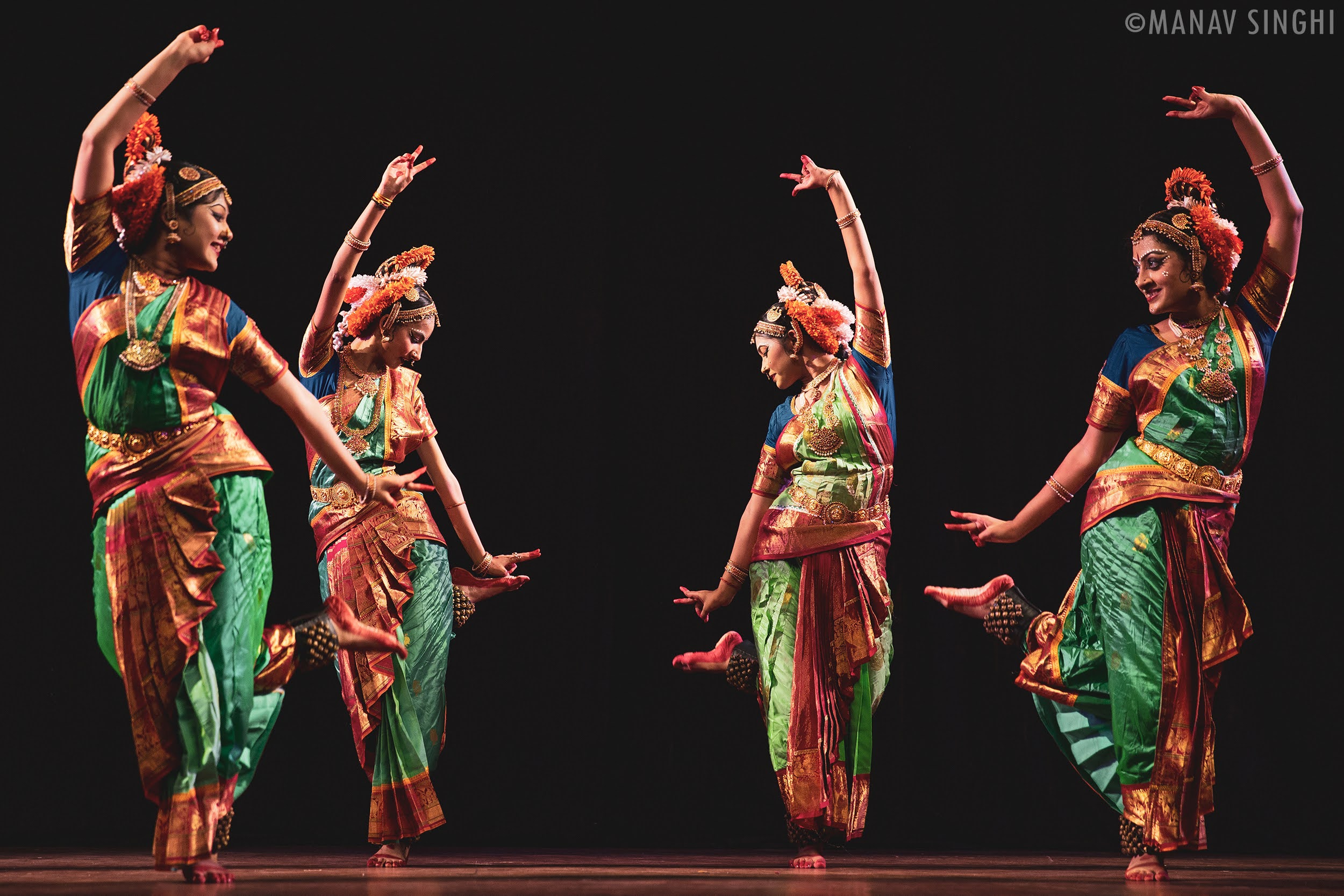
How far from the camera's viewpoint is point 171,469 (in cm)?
266

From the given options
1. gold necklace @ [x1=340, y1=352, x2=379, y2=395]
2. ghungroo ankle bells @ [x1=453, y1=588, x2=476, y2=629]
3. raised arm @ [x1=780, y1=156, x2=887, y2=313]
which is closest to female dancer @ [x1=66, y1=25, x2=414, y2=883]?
gold necklace @ [x1=340, y1=352, x2=379, y2=395]

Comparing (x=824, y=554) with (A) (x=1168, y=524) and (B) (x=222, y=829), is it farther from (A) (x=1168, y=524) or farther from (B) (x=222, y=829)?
(B) (x=222, y=829)

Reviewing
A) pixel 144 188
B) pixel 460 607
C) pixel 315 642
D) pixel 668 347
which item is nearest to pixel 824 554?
pixel 460 607

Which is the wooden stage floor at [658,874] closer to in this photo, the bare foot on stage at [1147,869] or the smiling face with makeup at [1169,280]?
the bare foot on stage at [1147,869]

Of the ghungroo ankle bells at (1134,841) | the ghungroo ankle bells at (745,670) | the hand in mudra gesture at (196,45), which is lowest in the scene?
the ghungroo ankle bells at (1134,841)

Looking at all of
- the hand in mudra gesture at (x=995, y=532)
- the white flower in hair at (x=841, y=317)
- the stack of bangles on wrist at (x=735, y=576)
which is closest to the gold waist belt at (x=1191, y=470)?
the hand in mudra gesture at (x=995, y=532)

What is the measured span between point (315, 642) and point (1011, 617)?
1.70 metres

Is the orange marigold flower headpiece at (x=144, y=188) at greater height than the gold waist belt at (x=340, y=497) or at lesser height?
greater

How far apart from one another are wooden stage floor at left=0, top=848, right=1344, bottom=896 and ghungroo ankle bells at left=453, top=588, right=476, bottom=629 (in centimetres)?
66

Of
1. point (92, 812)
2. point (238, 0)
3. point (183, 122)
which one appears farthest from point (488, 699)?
point (238, 0)

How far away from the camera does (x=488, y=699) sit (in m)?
4.61

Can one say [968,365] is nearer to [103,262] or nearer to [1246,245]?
[1246,245]

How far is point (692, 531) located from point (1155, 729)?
1969 millimetres

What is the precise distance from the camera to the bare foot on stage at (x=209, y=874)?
2674 mm
